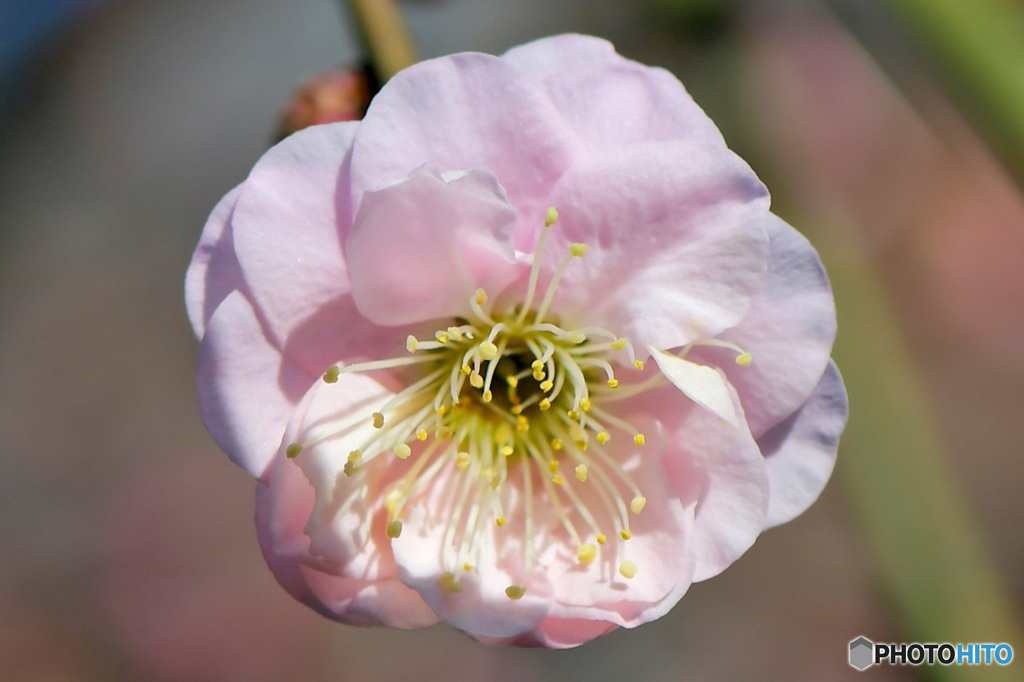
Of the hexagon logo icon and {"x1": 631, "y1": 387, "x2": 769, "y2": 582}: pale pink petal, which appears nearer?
{"x1": 631, "y1": 387, "x2": 769, "y2": 582}: pale pink petal

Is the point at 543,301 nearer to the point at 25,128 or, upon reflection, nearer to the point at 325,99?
the point at 325,99

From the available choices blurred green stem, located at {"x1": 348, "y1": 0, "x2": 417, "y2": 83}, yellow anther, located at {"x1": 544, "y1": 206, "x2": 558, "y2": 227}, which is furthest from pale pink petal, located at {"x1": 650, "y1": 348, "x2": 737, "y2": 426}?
blurred green stem, located at {"x1": 348, "y1": 0, "x2": 417, "y2": 83}

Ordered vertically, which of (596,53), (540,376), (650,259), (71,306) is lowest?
(71,306)

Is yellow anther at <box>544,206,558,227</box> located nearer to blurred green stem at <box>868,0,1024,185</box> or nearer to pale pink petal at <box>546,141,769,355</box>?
pale pink petal at <box>546,141,769,355</box>

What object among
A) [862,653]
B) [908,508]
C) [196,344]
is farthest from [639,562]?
[196,344]

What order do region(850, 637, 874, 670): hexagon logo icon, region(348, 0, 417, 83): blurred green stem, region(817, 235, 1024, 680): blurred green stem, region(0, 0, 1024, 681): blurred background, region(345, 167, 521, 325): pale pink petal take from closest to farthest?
region(345, 167, 521, 325): pale pink petal < region(348, 0, 417, 83): blurred green stem < region(817, 235, 1024, 680): blurred green stem < region(850, 637, 874, 670): hexagon logo icon < region(0, 0, 1024, 681): blurred background

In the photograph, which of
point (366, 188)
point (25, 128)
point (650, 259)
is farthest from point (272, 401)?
point (25, 128)
